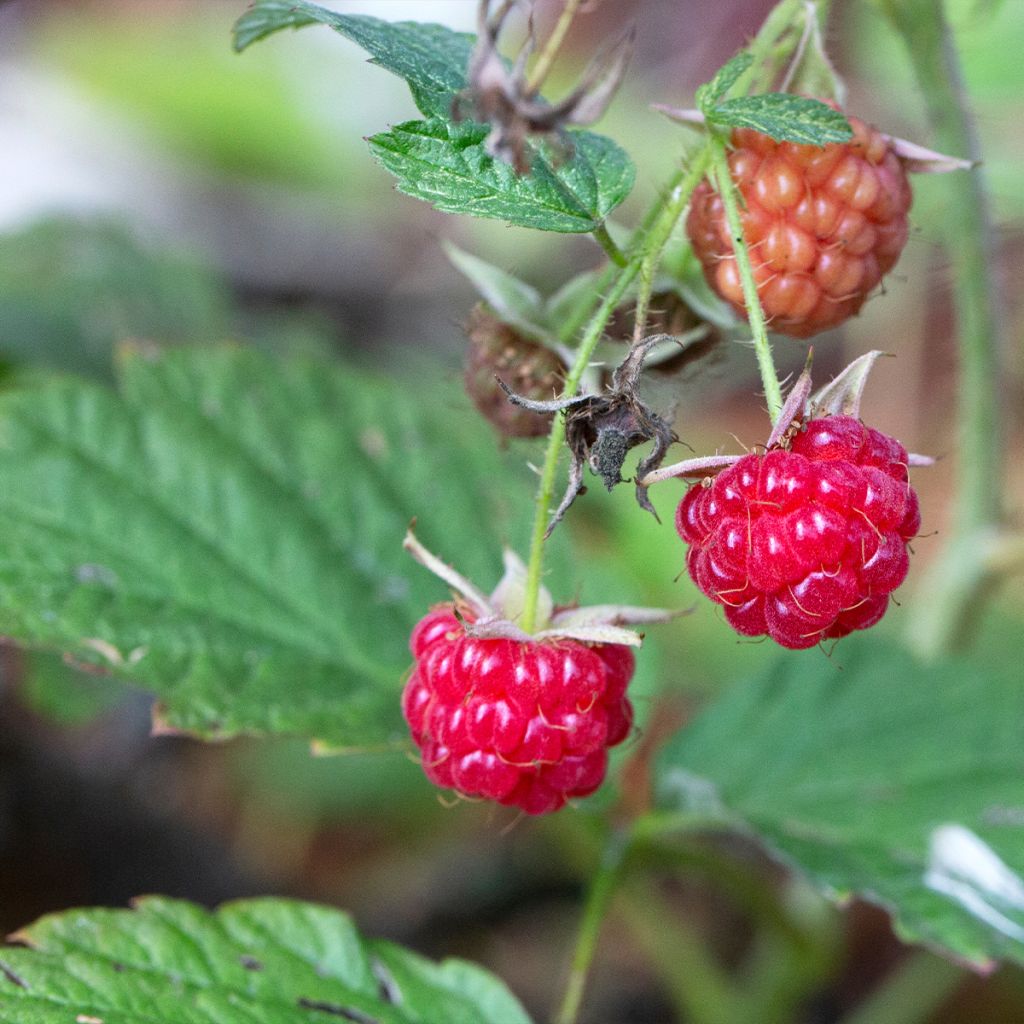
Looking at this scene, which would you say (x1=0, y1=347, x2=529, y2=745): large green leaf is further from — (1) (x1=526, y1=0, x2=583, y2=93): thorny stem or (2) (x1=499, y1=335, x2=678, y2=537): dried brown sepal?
(1) (x1=526, y1=0, x2=583, y2=93): thorny stem

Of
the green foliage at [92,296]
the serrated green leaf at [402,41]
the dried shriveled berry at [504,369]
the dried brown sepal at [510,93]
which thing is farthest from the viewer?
the green foliage at [92,296]

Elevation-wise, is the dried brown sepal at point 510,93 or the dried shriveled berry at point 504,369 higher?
the dried brown sepal at point 510,93

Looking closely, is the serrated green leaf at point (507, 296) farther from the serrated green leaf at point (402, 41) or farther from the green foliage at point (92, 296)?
the green foliage at point (92, 296)

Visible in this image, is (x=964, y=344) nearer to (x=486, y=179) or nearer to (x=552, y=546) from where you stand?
(x=552, y=546)

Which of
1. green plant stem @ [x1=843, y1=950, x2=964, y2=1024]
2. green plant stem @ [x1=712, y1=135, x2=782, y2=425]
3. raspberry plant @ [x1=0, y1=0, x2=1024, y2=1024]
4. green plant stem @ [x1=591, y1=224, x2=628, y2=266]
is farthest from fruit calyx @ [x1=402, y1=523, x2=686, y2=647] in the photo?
green plant stem @ [x1=843, y1=950, x2=964, y2=1024]

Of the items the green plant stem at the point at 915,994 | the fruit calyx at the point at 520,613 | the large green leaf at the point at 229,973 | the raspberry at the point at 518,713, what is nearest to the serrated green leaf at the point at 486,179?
the fruit calyx at the point at 520,613

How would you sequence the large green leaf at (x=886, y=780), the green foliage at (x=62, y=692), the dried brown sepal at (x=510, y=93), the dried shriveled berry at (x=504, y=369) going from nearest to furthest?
1. the dried brown sepal at (x=510, y=93)
2. the dried shriveled berry at (x=504, y=369)
3. the large green leaf at (x=886, y=780)
4. the green foliage at (x=62, y=692)

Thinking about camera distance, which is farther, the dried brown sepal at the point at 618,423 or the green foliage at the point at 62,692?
the green foliage at the point at 62,692

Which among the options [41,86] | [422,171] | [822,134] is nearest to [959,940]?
[822,134]
